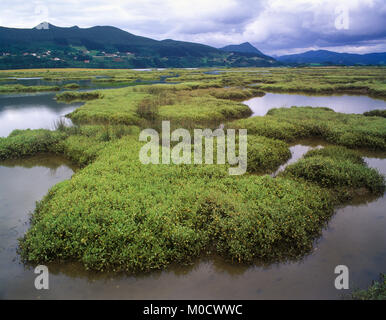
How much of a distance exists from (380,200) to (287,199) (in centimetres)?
480

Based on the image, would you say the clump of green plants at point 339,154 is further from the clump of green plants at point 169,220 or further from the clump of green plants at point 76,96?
the clump of green plants at point 76,96

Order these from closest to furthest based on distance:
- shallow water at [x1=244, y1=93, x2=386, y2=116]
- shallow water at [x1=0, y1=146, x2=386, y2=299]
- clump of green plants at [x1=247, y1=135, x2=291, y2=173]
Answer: shallow water at [x1=0, y1=146, x2=386, y2=299] → clump of green plants at [x1=247, y1=135, x2=291, y2=173] → shallow water at [x1=244, y1=93, x2=386, y2=116]

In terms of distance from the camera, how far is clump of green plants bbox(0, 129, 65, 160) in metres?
15.6

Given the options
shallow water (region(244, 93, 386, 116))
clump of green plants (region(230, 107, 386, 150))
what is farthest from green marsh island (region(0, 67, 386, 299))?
shallow water (region(244, 93, 386, 116))

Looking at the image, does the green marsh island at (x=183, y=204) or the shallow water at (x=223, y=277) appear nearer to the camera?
the shallow water at (x=223, y=277)

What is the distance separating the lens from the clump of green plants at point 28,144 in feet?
51.2

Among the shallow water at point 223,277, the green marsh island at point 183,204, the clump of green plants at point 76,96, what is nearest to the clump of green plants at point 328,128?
the green marsh island at point 183,204

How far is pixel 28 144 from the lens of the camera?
16.1 m

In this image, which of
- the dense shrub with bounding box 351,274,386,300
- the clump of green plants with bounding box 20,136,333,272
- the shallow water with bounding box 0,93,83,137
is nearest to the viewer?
the dense shrub with bounding box 351,274,386,300

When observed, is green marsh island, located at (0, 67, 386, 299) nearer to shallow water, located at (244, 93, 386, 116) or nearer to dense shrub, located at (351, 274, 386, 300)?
dense shrub, located at (351, 274, 386, 300)

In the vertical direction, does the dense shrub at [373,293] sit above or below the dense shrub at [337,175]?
below
